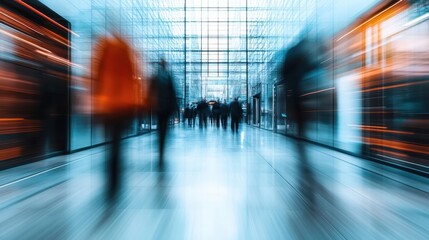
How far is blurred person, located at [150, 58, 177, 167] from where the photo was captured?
639cm

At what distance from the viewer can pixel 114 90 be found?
14.3 feet

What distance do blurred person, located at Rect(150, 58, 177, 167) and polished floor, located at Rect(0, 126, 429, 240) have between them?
950 millimetres

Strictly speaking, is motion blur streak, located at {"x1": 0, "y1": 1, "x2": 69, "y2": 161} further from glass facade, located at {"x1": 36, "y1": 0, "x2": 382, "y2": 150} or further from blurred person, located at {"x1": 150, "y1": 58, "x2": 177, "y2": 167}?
blurred person, located at {"x1": 150, "y1": 58, "x2": 177, "y2": 167}

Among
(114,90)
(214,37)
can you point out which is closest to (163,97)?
(114,90)

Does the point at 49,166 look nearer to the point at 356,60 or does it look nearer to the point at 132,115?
the point at 132,115

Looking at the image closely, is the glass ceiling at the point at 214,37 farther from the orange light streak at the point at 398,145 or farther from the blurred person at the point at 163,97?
the blurred person at the point at 163,97

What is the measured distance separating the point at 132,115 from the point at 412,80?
489cm

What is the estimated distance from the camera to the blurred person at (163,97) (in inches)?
252

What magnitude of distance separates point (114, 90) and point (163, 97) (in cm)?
230

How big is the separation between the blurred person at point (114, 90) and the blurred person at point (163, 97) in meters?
1.68

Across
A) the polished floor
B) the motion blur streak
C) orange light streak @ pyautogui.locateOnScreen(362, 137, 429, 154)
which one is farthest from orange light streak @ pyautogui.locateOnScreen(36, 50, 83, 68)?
orange light streak @ pyautogui.locateOnScreen(362, 137, 429, 154)

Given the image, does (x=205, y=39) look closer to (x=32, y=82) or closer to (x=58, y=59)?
(x=58, y=59)

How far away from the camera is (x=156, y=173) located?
5754 millimetres

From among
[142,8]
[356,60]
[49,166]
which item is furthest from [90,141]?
[142,8]
